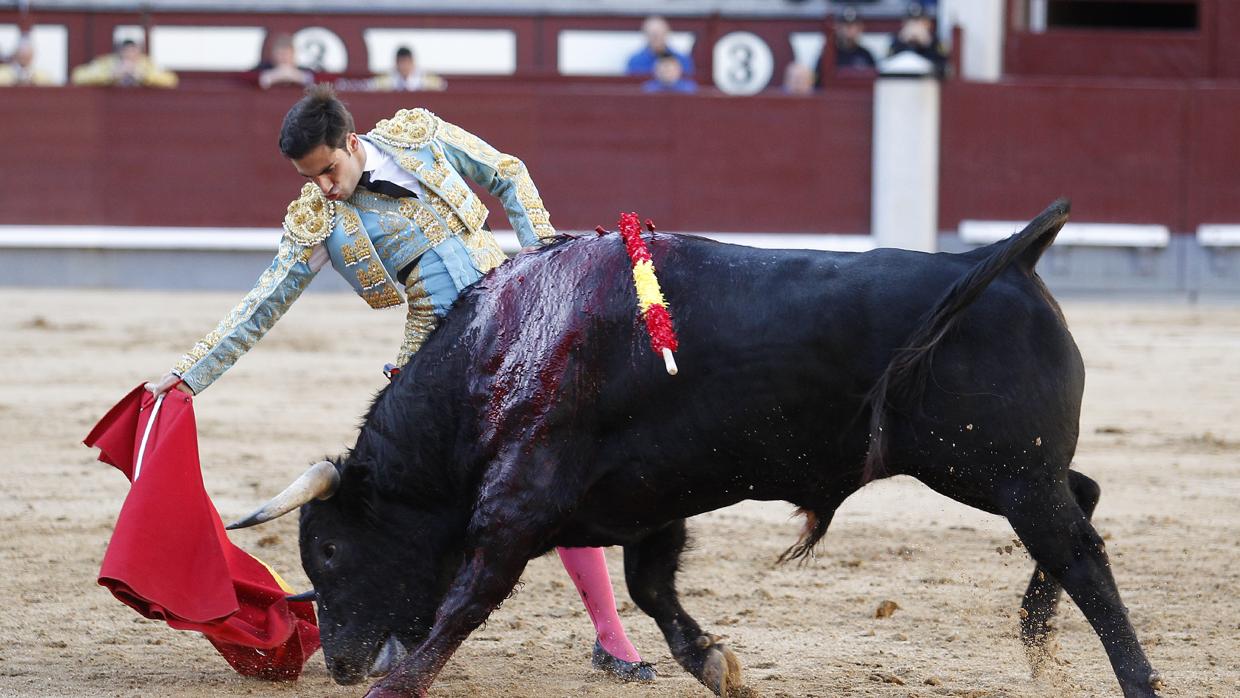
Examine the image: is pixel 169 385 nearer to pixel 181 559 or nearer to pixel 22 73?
pixel 181 559

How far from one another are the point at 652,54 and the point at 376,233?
7.93 metres

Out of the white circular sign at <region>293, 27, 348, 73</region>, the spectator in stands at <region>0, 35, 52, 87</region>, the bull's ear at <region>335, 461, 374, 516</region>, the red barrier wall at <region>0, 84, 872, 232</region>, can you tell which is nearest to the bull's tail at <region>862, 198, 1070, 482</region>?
the bull's ear at <region>335, 461, 374, 516</region>

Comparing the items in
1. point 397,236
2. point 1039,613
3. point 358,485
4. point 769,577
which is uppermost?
point 397,236

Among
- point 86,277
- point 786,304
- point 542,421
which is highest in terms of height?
point 786,304

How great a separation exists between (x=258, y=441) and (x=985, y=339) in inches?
133

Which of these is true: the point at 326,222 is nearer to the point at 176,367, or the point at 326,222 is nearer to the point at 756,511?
the point at 176,367

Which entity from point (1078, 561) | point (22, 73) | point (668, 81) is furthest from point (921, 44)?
point (1078, 561)

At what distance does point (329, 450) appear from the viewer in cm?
526

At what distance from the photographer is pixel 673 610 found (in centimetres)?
302

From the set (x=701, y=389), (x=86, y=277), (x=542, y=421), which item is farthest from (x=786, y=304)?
(x=86, y=277)

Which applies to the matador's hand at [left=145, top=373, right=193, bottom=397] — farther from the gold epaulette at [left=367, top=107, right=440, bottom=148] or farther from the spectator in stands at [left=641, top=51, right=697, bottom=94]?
the spectator in stands at [left=641, top=51, right=697, bottom=94]

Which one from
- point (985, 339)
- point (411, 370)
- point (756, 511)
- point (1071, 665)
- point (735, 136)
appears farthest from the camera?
point (735, 136)

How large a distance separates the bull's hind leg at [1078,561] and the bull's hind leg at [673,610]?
0.64 metres

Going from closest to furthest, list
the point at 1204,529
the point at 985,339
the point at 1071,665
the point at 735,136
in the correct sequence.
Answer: the point at 985,339
the point at 1071,665
the point at 1204,529
the point at 735,136
